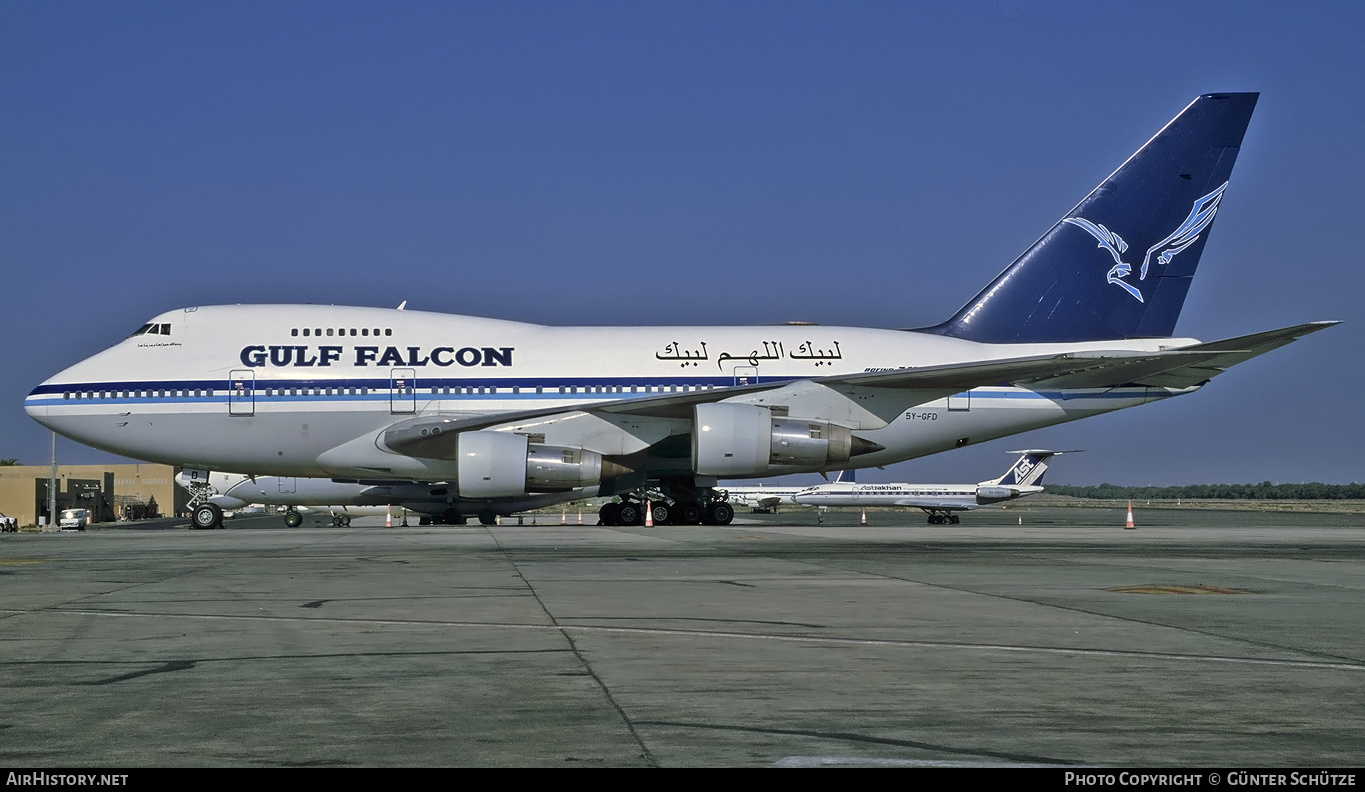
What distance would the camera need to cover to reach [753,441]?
2345 centimetres

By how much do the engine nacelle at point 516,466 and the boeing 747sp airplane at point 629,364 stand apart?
179 centimetres

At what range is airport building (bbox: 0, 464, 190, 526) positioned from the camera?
238ft

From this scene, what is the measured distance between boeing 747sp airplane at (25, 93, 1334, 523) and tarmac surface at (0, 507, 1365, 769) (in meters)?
13.3

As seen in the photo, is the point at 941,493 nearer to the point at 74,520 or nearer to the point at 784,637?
the point at 74,520

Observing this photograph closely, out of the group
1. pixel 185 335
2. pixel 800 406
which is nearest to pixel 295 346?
pixel 185 335

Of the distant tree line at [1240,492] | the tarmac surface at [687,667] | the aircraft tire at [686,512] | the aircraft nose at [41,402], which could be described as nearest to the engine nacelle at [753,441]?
the aircraft tire at [686,512]

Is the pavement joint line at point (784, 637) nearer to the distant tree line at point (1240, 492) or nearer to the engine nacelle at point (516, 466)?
the engine nacelle at point (516, 466)

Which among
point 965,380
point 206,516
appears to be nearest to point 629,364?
point 965,380

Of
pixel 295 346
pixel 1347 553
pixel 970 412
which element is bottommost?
pixel 1347 553

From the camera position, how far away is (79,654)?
676cm

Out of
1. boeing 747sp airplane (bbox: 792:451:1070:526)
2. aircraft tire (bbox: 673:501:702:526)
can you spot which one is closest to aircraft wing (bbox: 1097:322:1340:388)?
aircraft tire (bbox: 673:501:702:526)

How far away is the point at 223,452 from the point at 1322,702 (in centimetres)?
2544

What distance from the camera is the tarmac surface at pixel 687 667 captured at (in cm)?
425

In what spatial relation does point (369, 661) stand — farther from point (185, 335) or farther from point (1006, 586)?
point (185, 335)
